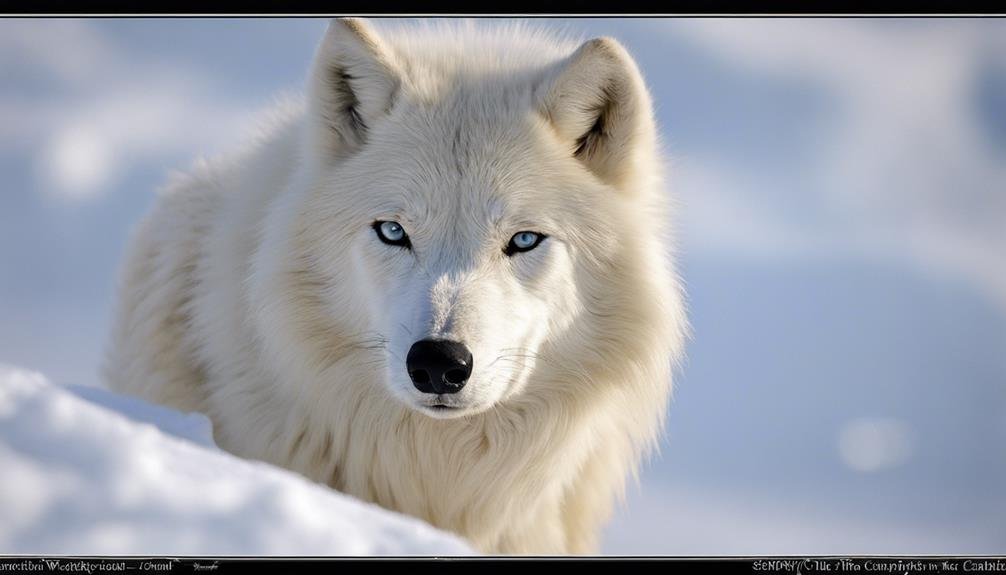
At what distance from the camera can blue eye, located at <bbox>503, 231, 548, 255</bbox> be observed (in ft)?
13.6

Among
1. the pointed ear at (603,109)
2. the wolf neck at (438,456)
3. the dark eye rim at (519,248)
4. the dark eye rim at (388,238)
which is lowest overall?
the wolf neck at (438,456)

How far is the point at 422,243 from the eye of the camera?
4.07m

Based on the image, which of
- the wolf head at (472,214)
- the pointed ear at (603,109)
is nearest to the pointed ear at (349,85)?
the wolf head at (472,214)

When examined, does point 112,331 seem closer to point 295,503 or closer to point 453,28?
point 453,28

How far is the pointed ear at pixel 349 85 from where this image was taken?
4332mm

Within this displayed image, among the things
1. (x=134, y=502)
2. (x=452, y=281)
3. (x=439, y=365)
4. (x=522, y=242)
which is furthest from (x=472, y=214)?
(x=134, y=502)

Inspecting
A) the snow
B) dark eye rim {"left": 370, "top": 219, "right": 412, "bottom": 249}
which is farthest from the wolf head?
the snow

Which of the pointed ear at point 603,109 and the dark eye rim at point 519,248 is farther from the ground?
the pointed ear at point 603,109

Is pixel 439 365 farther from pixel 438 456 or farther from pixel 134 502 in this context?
pixel 134 502

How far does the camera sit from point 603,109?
454 centimetres

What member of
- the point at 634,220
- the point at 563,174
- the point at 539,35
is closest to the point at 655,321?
the point at 634,220

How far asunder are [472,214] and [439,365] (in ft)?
2.50

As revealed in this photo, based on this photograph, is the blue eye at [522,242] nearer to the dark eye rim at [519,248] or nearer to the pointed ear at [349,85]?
the dark eye rim at [519,248]

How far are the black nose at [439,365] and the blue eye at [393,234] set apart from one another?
0.65 m
